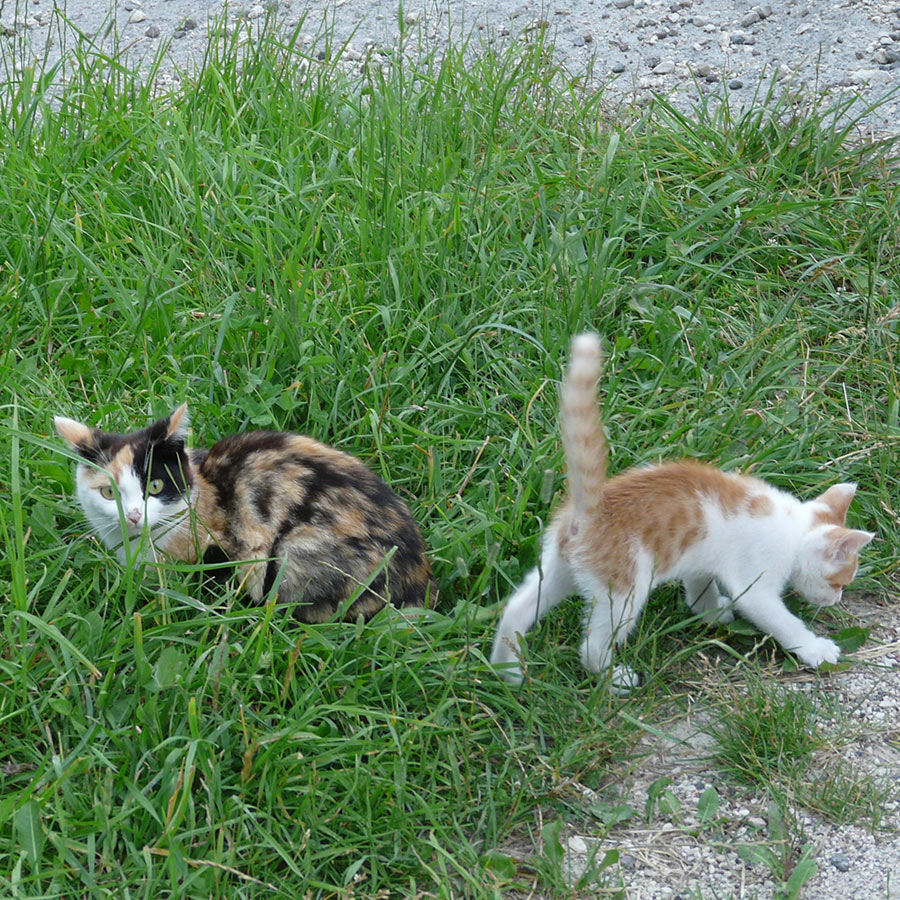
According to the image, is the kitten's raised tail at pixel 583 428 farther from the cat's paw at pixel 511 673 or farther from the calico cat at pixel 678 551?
the cat's paw at pixel 511 673

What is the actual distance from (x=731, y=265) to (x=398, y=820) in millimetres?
2647

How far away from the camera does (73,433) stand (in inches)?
132

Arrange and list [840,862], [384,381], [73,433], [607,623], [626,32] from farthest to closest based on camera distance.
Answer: [626,32] < [384,381] < [73,433] < [607,623] < [840,862]

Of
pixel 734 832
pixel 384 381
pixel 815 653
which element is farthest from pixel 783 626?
pixel 384 381

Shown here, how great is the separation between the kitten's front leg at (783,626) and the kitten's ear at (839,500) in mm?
333

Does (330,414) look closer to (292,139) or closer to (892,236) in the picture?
(292,139)

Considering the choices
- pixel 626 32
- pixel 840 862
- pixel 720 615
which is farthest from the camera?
pixel 626 32

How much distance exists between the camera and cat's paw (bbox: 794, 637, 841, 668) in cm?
342

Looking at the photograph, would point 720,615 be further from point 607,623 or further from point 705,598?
point 607,623

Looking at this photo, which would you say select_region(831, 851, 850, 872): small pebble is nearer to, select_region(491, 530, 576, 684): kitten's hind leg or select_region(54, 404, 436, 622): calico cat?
select_region(491, 530, 576, 684): kitten's hind leg

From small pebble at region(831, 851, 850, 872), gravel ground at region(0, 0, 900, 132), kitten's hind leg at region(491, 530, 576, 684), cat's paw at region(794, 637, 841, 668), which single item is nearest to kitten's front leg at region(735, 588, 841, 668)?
cat's paw at region(794, 637, 841, 668)

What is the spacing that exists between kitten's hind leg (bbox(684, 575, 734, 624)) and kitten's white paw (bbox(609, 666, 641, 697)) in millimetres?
304

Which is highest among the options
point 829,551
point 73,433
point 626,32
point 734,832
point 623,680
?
point 626,32

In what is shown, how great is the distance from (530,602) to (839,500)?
3.37 ft
